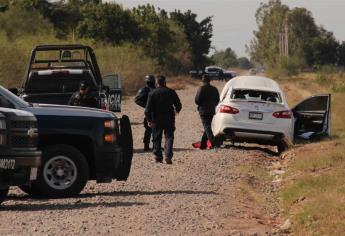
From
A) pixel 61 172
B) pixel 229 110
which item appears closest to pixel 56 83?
pixel 229 110

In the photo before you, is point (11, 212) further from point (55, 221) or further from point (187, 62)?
point (187, 62)

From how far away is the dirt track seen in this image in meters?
10.7

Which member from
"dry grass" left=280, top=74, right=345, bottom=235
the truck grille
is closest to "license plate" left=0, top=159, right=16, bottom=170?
the truck grille

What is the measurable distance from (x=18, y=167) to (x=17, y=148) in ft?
0.78

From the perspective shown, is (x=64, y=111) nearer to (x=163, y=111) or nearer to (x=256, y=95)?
(x=163, y=111)

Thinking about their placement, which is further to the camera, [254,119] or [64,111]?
[254,119]

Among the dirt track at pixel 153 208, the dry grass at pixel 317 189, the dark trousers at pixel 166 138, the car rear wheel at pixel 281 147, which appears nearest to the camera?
the dirt track at pixel 153 208

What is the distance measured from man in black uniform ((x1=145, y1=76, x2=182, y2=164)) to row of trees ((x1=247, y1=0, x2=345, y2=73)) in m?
121

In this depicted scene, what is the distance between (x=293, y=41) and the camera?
165 metres

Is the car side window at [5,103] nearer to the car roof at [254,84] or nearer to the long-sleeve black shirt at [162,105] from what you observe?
the long-sleeve black shirt at [162,105]

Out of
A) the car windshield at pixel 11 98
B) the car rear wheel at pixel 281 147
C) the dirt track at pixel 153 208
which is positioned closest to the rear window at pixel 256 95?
the car rear wheel at pixel 281 147

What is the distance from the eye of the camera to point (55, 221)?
11133 mm

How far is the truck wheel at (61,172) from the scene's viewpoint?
13.2m

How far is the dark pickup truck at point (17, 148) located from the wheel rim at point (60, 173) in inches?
45.6
